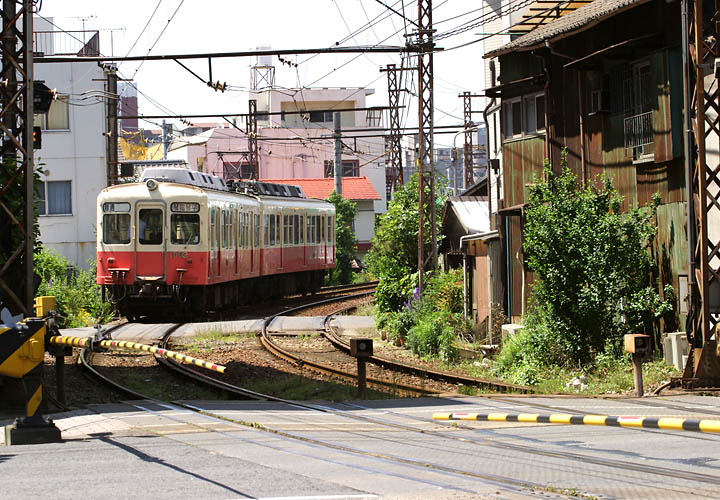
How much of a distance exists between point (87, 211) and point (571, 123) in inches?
837

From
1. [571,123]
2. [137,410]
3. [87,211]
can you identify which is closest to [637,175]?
[571,123]

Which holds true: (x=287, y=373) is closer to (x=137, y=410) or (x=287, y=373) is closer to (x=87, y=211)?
(x=137, y=410)

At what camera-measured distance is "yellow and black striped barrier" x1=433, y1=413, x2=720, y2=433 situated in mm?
6871

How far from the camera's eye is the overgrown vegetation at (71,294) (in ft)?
71.7

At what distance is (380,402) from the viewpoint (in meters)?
12.3

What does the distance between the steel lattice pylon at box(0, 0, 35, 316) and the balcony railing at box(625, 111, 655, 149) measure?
30.2 ft

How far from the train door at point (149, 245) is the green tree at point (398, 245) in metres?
A: 5.16

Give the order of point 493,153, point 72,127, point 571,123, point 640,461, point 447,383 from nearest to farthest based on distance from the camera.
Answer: point 640,461
point 447,383
point 571,123
point 493,153
point 72,127

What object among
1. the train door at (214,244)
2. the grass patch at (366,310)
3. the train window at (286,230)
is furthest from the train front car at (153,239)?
the train window at (286,230)

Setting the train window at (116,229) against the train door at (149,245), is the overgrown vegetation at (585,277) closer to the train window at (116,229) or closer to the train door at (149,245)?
the train door at (149,245)

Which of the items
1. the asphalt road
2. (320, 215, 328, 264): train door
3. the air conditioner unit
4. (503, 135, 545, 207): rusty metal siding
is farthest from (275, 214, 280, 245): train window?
the asphalt road

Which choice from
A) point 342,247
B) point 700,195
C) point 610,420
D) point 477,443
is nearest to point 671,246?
point 700,195

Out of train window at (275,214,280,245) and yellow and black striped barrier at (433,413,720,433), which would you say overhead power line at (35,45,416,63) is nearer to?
yellow and black striped barrier at (433,413,720,433)

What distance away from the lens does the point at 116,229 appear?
910 inches
